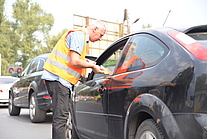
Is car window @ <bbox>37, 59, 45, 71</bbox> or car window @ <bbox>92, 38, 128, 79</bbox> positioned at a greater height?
car window @ <bbox>92, 38, 128, 79</bbox>

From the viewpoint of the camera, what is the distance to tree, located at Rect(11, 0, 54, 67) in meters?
54.2

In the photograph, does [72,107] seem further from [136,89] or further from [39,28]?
[39,28]

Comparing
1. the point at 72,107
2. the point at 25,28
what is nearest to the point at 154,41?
the point at 72,107

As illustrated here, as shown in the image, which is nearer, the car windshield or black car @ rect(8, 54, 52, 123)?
black car @ rect(8, 54, 52, 123)

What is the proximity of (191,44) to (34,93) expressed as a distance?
629 centimetres

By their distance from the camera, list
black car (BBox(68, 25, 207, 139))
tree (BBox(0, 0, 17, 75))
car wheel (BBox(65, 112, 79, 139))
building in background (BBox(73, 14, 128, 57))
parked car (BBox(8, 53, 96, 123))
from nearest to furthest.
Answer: black car (BBox(68, 25, 207, 139)), car wheel (BBox(65, 112, 79, 139)), parked car (BBox(8, 53, 96, 123)), building in background (BBox(73, 14, 128, 57)), tree (BBox(0, 0, 17, 75))

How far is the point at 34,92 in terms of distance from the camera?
28.1ft

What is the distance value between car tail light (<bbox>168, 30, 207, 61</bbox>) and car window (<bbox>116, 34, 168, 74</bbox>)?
14 centimetres

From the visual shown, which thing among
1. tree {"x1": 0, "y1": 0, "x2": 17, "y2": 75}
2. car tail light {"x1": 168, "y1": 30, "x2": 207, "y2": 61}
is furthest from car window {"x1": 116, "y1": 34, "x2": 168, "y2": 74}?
tree {"x1": 0, "y1": 0, "x2": 17, "y2": 75}

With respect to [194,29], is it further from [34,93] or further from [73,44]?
[34,93]

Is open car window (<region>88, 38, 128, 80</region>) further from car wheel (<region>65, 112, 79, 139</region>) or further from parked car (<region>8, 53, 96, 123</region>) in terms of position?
parked car (<region>8, 53, 96, 123</region>)

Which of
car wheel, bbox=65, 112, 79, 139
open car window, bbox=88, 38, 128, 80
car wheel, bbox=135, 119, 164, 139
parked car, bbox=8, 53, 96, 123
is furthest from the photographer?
parked car, bbox=8, 53, 96, 123

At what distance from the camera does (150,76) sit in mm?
3025

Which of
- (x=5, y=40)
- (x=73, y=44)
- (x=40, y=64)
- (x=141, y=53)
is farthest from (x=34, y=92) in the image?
(x=5, y=40)
